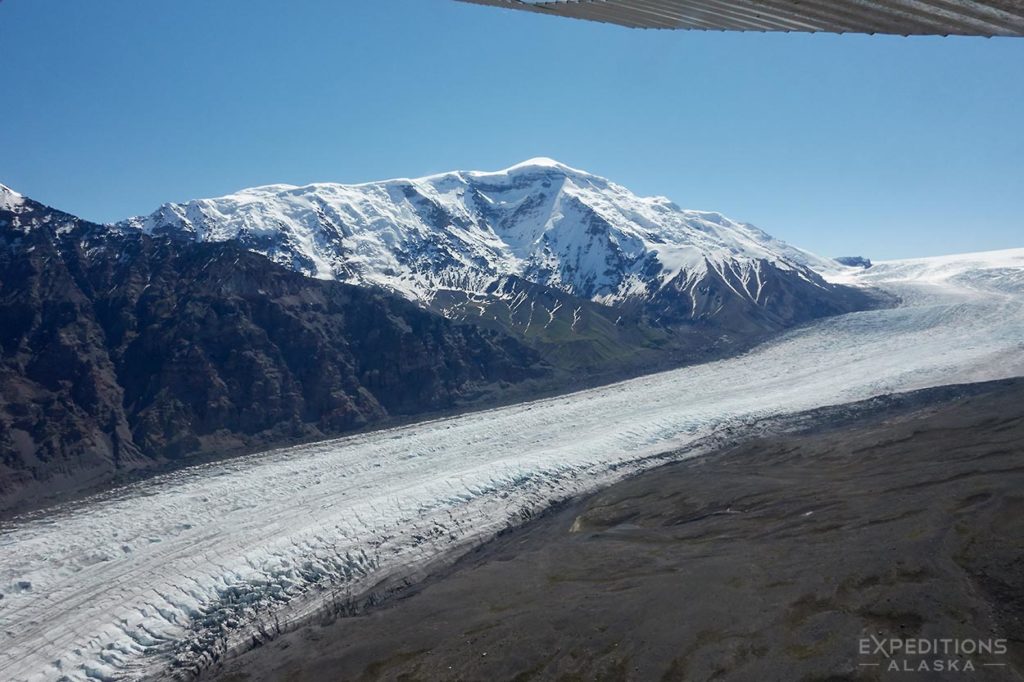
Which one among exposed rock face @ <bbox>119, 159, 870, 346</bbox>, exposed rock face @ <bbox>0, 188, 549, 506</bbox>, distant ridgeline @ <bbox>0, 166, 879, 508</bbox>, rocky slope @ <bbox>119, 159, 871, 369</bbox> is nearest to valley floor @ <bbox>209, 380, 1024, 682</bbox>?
distant ridgeline @ <bbox>0, 166, 879, 508</bbox>

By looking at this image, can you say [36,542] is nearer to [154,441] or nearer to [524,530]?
[154,441]

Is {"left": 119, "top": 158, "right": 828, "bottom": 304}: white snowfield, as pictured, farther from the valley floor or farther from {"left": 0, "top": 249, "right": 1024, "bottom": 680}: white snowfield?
the valley floor

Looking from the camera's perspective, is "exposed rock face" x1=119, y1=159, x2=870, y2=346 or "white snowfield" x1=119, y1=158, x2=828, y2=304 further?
"white snowfield" x1=119, y1=158, x2=828, y2=304

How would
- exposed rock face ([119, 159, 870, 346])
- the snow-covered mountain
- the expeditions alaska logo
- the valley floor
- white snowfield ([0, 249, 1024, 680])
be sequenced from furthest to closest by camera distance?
the snow-covered mountain → exposed rock face ([119, 159, 870, 346]) → white snowfield ([0, 249, 1024, 680]) → the valley floor → the expeditions alaska logo

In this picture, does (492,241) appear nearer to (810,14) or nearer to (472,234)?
(472,234)

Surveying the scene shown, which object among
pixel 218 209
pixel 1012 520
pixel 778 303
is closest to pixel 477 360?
pixel 1012 520

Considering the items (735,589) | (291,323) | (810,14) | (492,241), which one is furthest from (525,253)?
(810,14)

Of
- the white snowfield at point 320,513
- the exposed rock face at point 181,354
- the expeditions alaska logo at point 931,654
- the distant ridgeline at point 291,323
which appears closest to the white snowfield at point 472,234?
the distant ridgeline at point 291,323
